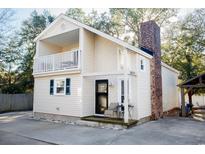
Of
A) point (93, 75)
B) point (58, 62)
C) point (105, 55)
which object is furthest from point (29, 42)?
point (93, 75)

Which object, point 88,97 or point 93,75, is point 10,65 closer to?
point 88,97

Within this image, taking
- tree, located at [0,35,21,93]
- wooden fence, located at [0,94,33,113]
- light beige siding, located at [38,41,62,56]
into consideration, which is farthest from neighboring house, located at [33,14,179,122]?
tree, located at [0,35,21,93]

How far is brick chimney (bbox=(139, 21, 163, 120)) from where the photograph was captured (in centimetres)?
1132

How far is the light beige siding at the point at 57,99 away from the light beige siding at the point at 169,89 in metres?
7.07

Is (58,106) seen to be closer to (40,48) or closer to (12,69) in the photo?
(40,48)

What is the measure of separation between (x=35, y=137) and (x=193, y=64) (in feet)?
70.9

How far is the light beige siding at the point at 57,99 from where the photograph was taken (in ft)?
33.6

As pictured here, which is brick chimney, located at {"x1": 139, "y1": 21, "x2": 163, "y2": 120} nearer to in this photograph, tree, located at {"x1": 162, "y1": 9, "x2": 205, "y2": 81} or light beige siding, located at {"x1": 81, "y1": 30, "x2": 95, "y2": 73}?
light beige siding, located at {"x1": 81, "y1": 30, "x2": 95, "y2": 73}

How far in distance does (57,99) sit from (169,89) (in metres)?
9.56

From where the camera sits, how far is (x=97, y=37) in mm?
11523

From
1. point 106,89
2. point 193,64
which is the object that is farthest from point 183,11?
point 106,89

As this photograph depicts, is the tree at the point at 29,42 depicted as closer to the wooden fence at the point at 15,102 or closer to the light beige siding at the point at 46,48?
the wooden fence at the point at 15,102

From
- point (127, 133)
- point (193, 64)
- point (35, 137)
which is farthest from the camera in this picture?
point (193, 64)

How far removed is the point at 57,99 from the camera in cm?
1118
